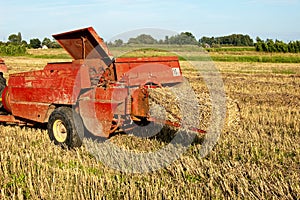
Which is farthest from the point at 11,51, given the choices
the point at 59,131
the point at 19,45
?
the point at 59,131

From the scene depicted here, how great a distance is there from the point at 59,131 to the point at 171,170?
2074 millimetres

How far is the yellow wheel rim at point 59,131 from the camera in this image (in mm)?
5762

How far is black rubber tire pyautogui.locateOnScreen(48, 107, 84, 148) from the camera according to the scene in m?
5.54

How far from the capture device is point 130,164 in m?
4.89

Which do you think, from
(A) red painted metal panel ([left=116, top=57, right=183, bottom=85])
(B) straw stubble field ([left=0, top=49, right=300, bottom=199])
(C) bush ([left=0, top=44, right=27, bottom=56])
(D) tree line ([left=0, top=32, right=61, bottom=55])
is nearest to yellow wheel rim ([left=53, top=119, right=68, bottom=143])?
(B) straw stubble field ([left=0, top=49, right=300, bottom=199])

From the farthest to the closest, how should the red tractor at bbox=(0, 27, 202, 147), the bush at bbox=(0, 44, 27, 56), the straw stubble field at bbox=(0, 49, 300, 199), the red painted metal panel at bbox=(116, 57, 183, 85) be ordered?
1. the bush at bbox=(0, 44, 27, 56)
2. the red painted metal panel at bbox=(116, 57, 183, 85)
3. the red tractor at bbox=(0, 27, 202, 147)
4. the straw stubble field at bbox=(0, 49, 300, 199)

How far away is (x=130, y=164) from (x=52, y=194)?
1286 millimetres

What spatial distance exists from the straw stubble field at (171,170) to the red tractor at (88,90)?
1.23 feet

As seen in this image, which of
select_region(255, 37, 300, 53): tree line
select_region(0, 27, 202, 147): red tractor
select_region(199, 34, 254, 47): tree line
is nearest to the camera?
select_region(0, 27, 202, 147): red tractor

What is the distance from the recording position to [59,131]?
5.82 m

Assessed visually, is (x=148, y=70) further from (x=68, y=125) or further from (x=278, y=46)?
(x=278, y=46)

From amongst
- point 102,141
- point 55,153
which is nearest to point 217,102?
point 102,141

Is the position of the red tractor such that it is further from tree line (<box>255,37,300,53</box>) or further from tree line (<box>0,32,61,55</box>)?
tree line (<box>255,37,300,53</box>)

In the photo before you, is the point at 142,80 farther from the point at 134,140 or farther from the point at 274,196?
the point at 274,196
